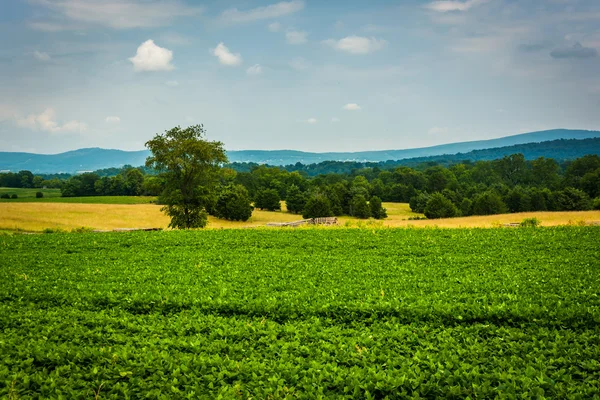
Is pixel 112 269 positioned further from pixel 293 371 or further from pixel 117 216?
pixel 117 216

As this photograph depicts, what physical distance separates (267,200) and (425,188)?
50.3 meters

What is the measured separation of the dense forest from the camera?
8325cm

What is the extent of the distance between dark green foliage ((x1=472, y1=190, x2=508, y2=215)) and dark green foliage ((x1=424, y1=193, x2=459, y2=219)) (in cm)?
438

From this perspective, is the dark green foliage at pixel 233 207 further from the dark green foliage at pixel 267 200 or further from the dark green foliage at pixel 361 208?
the dark green foliage at pixel 361 208

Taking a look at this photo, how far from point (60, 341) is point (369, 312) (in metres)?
6.89

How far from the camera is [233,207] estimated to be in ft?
246

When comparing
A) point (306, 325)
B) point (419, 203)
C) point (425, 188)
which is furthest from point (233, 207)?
point (306, 325)

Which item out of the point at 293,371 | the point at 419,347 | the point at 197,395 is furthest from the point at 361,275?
the point at 197,395

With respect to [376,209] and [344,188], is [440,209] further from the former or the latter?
[344,188]

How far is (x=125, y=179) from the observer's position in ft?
347

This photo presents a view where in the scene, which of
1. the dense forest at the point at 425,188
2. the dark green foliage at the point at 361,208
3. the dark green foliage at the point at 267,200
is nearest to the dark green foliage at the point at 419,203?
the dense forest at the point at 425,188

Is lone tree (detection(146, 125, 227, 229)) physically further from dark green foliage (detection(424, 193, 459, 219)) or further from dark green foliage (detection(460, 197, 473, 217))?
dark green foliage (detection(460, 197, 473, 217))

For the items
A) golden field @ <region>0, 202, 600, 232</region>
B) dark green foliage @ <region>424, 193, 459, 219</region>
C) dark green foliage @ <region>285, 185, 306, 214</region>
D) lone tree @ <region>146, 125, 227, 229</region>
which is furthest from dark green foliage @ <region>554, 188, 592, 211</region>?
lone tree @ <region>146, 125, 227, 229</region>

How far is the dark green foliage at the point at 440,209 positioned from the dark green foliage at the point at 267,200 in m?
35.2
